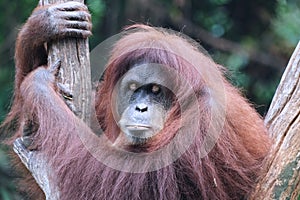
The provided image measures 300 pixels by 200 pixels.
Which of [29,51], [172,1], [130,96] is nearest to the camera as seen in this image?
[130,96]

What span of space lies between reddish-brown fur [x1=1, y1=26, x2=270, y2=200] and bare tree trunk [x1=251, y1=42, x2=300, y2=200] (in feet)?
0.29

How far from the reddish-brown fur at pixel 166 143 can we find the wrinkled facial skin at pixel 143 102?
54mm

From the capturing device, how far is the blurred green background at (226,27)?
21.4 feet

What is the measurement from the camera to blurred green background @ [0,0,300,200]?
21.4ft

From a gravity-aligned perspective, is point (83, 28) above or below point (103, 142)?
above

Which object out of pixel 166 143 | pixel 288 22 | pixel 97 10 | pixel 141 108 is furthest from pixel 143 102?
pixel 288 22

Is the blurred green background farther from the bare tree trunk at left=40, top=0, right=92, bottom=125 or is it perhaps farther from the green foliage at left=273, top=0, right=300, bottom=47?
the bare tree trunk at left=40, top=0, right=92, bottom=125

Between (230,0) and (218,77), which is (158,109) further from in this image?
(230,0)

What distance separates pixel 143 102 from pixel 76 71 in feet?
1.23

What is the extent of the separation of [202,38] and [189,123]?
11.4ft

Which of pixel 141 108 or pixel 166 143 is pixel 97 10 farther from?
pixel 166 143

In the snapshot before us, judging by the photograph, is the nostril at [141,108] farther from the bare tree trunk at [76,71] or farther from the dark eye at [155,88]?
the bare tree trunk at [76,71]

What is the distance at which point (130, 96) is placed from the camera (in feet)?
12.1

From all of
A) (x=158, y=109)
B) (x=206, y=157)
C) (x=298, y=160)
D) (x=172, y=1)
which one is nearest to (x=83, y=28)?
(x=158, y=109)
